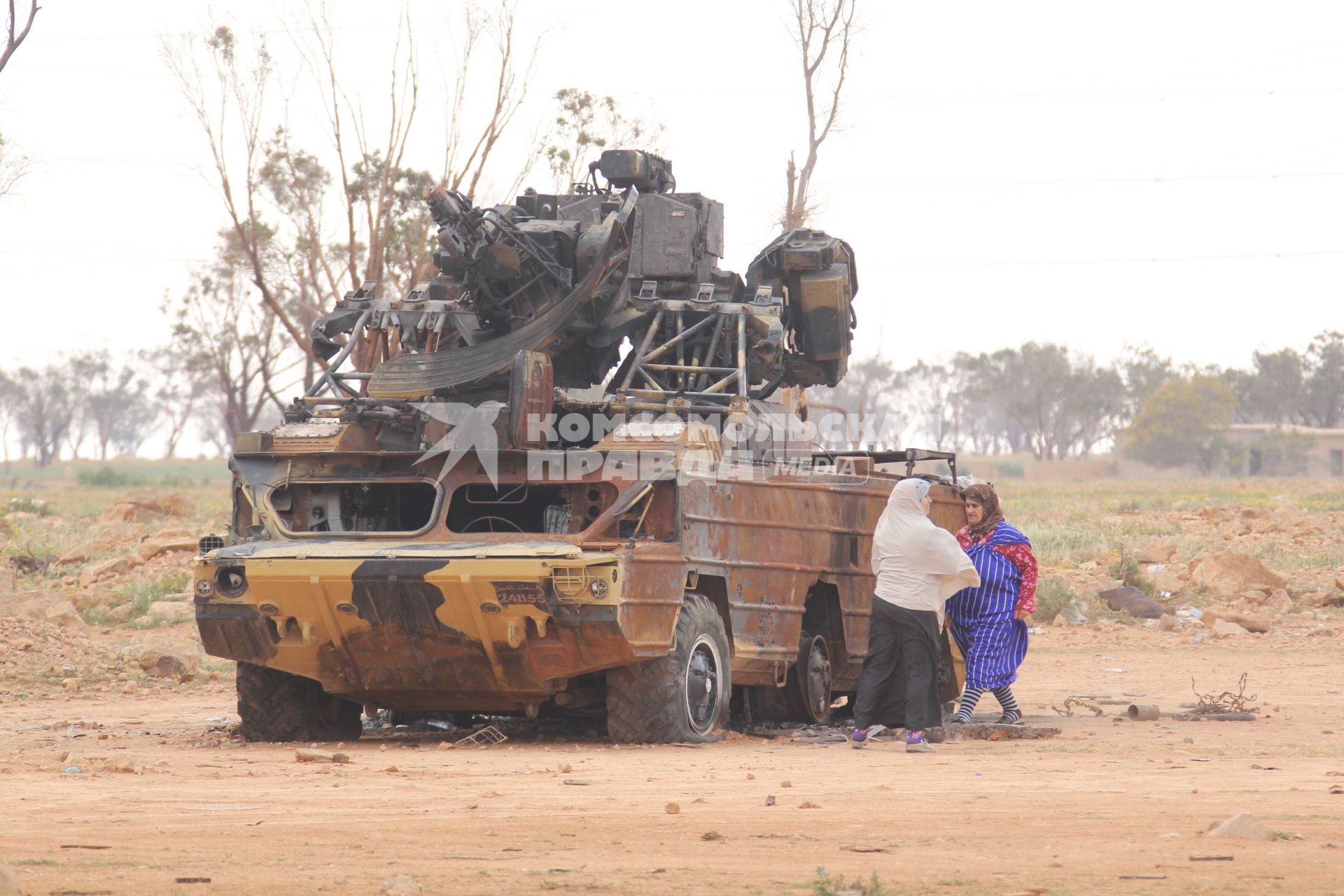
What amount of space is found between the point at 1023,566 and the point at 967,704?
3.10ft

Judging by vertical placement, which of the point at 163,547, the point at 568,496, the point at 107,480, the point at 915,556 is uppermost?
the point at 568,496

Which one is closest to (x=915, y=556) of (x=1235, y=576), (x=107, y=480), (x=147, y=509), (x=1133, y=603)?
(x=1133, y=603)

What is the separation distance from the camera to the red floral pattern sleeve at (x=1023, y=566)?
1169cm

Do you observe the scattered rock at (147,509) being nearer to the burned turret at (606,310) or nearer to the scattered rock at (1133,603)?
the scattered rock at (1133,603)

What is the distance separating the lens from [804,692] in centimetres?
1234

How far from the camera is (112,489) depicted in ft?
167

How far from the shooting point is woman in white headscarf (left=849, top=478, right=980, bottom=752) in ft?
35.0

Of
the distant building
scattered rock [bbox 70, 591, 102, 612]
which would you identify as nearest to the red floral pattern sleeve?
scattered rock [bbox 70, 591, 102, 612]

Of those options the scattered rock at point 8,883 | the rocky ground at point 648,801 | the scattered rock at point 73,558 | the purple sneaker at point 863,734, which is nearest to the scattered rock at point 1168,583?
the rocky ground at point 648,801

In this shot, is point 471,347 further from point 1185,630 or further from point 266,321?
point 266,321

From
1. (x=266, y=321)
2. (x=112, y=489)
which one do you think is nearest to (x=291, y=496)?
(x=266, y=321)

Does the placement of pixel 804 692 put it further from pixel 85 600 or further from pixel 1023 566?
pixel 85 600

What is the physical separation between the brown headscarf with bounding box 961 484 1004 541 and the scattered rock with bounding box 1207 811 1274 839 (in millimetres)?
5273

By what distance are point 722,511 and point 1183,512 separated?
82.4 feet
